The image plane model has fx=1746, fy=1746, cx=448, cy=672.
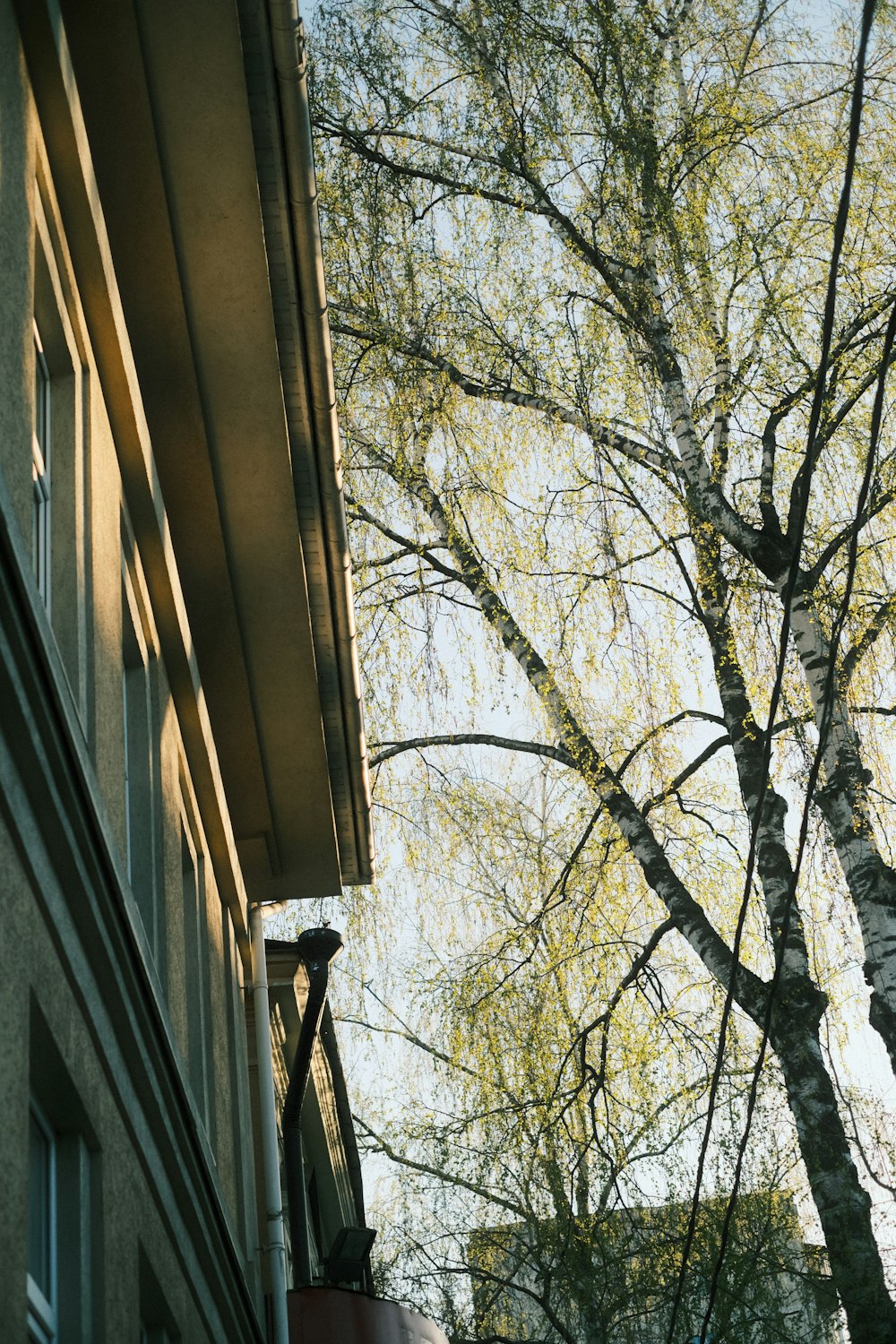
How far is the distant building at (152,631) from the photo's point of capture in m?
4.76

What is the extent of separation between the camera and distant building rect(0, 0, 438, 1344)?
4.76 metres

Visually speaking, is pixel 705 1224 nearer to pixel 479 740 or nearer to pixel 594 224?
pixel 479 740

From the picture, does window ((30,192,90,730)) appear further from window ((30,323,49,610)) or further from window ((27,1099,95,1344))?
window ((27,1099,95,1344))

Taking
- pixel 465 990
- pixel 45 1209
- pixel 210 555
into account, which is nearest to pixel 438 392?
pixel 465 990

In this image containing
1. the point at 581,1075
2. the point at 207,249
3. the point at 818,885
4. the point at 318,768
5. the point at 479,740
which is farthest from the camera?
the point at 479,740

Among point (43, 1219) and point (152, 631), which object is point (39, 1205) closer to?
point (43, 1219)

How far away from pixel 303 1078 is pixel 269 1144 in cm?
285

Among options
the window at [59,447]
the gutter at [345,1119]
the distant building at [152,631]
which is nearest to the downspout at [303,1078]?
the gutter at [345,1119]

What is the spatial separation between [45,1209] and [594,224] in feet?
37.7

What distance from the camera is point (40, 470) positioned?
5.95 m

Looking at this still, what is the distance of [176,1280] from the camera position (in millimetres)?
6832

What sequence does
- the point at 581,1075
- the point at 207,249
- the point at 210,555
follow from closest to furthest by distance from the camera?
the point at 207,249
the point at 210,555
the point at 581,1075

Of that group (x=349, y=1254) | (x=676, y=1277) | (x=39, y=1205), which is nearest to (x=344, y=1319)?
(x=349, y=1254)

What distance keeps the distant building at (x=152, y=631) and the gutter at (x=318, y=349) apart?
0.02 metres
